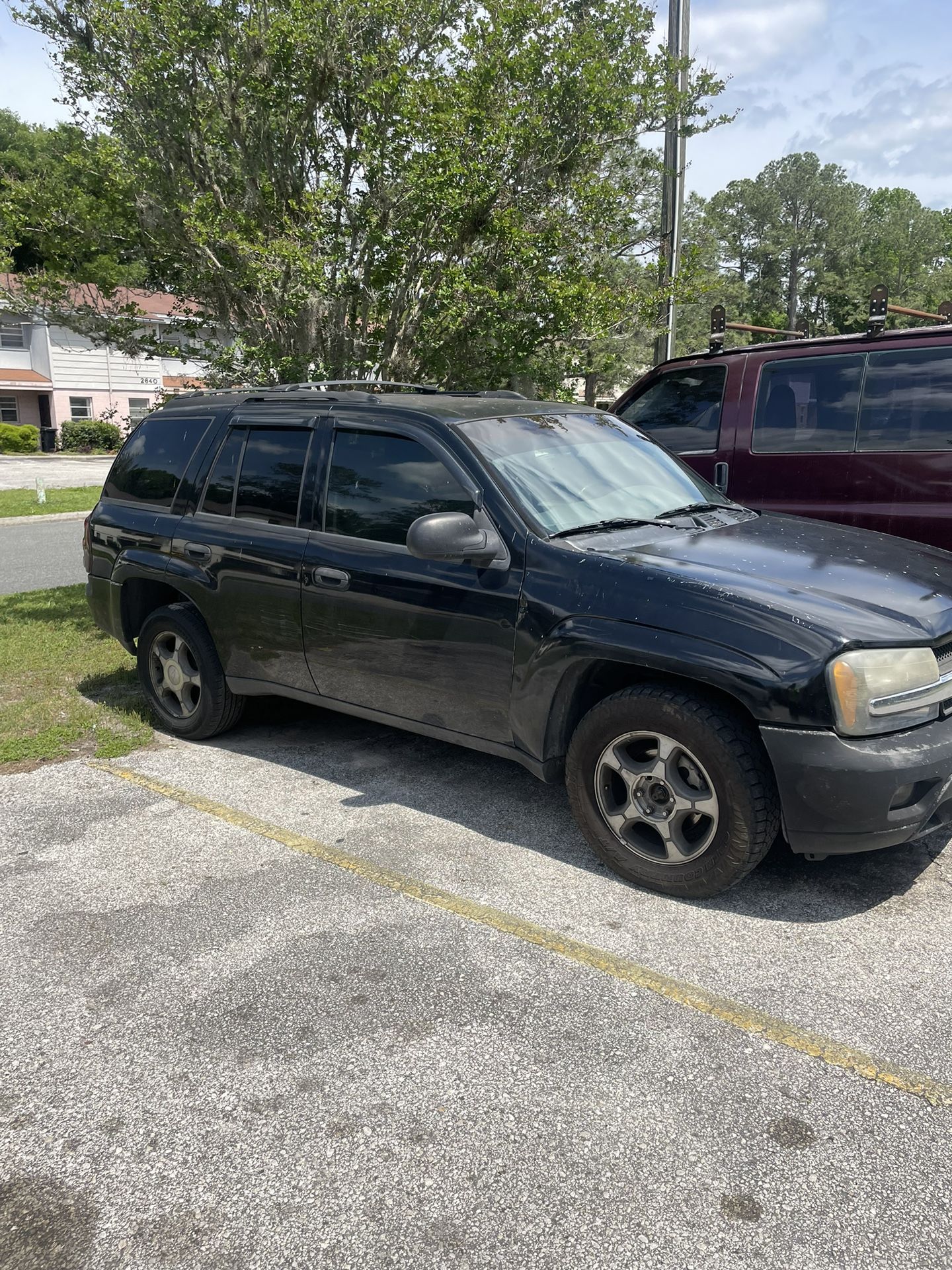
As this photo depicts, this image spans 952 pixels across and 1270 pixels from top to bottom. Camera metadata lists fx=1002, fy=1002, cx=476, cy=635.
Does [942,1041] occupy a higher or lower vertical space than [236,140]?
lower

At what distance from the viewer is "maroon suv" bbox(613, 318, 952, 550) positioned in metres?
5.54

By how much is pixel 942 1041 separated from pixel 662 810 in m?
1.16

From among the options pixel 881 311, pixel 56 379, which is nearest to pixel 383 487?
pixel 881 311

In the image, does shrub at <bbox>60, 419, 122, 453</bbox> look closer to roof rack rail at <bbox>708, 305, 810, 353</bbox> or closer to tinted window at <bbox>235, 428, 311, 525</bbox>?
roof rack rail at <bbox>708, 305, 810, 353</bbox>

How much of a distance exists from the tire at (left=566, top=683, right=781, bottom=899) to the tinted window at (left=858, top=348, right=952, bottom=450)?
2.96 metres

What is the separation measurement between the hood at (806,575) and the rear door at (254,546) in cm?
157

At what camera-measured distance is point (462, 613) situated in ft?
13.5

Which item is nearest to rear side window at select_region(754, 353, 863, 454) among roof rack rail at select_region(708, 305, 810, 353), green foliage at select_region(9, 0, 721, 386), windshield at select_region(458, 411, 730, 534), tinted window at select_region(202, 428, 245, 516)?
roof rack rail at select_region(708, 305, 810, 353)

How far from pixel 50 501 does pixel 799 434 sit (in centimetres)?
1932

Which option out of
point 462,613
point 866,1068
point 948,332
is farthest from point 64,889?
point 948,332

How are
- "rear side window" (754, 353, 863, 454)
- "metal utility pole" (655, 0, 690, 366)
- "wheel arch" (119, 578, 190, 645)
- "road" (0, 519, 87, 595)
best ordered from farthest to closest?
"road" (0, 519, 87, 595) < "metal utility pole" (655, 0, 690, 366) < "rear side window" (754, 353, 863, 454) < "wheel arch" (119, 578, 190, 645)

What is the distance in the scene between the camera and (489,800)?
4.62 m

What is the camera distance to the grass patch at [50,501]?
19.6 metres

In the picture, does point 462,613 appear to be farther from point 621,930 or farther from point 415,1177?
point 415,1177
